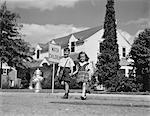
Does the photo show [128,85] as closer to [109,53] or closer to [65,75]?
[109,53]

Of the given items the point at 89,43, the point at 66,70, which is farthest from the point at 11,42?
the point at 66,70

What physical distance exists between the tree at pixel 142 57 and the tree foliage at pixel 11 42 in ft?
25.7

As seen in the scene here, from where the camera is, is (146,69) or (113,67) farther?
(113,67)

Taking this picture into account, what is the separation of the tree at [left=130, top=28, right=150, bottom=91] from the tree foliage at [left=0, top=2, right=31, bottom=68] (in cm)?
783

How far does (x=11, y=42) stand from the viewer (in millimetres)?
22734

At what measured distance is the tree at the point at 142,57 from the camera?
63.3 ft

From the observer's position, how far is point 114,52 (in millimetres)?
23344

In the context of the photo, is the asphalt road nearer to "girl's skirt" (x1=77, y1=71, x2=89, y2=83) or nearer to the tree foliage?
"girl's skirt" (x1=77, y1=71, x2=89, y2=83)

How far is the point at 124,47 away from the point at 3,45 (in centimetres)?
1675

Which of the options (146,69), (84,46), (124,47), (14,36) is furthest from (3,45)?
(124,47)

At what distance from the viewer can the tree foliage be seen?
2211cm

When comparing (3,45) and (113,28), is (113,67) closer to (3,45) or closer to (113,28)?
(113,28)

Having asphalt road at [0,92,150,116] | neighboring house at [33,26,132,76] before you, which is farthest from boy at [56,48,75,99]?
neighboring house at [33,26,132,76]

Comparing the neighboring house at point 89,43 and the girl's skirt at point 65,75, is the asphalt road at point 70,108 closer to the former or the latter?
the girl's skirt at point 65,75
